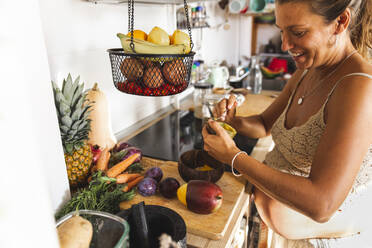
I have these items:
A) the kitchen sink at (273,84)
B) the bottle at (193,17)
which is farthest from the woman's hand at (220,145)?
the kitchen sink at (273,84)

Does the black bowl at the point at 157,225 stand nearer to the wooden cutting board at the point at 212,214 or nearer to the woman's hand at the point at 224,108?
the wooden cutting board at the point at 212,214

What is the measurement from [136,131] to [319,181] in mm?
1030

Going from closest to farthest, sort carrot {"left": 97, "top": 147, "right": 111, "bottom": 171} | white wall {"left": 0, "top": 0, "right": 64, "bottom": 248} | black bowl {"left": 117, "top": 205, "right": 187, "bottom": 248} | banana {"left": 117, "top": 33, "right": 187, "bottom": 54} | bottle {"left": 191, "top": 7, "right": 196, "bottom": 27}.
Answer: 1. white wall {"left": 0, "top": 0, "right": 64, "bottom": 248}
2. black bowl {"left": 117, "top": 205, "right": 187, "bottom": 248}
3. banana {"left": 117, "top": 33, "right": 187, "bottom": 54}
4. carrot {"left": 97, "top": 147, "right": 111, "bottom": 171}
5. bottle {"left": 191, "top": 7, "right": 196, "bottom": 27}

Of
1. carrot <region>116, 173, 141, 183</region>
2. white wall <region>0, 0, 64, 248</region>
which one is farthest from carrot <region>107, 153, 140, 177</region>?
white wall <region>0, 0, 64, 248</region>

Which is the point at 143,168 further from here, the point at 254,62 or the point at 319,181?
the point at 254,62

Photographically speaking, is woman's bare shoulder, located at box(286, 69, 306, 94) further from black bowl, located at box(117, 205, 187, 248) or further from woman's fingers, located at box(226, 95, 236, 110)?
black bowl, located at box(117, 205, 187, 248)

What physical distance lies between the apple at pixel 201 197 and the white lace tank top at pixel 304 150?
1.05 ft

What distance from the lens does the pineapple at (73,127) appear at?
877 millimetres

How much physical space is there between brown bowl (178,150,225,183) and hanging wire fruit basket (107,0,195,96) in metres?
0.29

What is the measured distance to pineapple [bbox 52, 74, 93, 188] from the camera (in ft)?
2.88

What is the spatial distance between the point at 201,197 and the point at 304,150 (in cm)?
38

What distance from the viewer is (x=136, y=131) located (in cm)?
152

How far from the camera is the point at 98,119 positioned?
1.11 metres

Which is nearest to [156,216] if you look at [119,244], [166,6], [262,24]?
[119,244]
